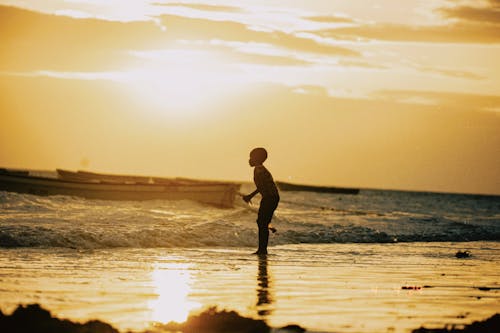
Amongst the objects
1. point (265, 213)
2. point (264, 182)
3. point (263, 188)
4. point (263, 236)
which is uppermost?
point (264, 182)

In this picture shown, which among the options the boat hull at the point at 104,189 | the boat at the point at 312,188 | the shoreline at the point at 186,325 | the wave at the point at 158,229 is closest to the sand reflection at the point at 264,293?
the shoreline at the point at 186,325

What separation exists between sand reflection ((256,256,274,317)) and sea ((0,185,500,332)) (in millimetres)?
17

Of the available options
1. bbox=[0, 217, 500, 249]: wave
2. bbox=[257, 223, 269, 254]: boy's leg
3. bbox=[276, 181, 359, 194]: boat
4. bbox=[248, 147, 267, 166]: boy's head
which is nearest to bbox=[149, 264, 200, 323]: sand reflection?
bbox=[257, 223, 269, 254]: boy's leg

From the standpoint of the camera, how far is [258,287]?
465 inches

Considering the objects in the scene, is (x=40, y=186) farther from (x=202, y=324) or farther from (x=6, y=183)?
(x=202, y=324)

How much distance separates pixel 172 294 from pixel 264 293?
122 centimetres

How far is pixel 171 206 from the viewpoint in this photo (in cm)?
3834

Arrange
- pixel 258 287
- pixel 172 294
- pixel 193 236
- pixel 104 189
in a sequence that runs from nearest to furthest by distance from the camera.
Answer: pixel 172 294
pixel 258 287
pixel 193 236
pixel 104 189

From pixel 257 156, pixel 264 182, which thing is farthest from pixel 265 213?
pixel 257 156

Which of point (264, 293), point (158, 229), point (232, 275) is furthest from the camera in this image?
point (158, 229)

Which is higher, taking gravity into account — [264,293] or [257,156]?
[257,156]

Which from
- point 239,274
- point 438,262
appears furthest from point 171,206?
point 239,274

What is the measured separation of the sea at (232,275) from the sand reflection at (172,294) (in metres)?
0.01

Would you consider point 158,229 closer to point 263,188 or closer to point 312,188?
point 263,188
